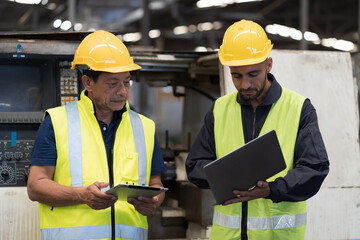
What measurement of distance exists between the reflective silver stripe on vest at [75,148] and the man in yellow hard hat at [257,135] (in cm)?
55

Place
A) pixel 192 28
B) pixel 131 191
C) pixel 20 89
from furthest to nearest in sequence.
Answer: pixel 192 28 → pixel 20 89 → pixel 131 191

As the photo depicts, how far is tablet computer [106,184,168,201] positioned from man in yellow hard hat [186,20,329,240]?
36 centimetres

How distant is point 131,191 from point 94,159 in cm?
30

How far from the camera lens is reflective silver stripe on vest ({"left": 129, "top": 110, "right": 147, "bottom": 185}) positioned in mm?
2623

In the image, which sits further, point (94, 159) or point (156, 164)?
point (156, 164)

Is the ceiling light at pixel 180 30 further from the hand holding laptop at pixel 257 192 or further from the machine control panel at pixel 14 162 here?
the hand holding laptop at pixel 257 192

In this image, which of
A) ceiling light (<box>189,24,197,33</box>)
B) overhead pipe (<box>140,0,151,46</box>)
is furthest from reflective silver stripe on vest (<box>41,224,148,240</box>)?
ceiling light (<box>189,24,197,33</box>)

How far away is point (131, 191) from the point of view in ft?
7.63

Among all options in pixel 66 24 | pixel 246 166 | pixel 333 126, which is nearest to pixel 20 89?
pixel 66 24

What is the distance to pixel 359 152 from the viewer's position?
4.20 meters

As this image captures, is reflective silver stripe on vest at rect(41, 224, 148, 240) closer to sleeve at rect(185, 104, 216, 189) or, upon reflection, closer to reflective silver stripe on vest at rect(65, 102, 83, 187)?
reflective silver stripe on vest at rect(65, 102, 83, 187)

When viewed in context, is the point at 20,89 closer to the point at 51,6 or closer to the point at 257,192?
the point at 257,192

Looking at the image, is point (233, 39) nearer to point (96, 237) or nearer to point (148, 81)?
point (96, 237)

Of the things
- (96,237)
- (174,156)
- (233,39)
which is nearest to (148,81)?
(174,156)
